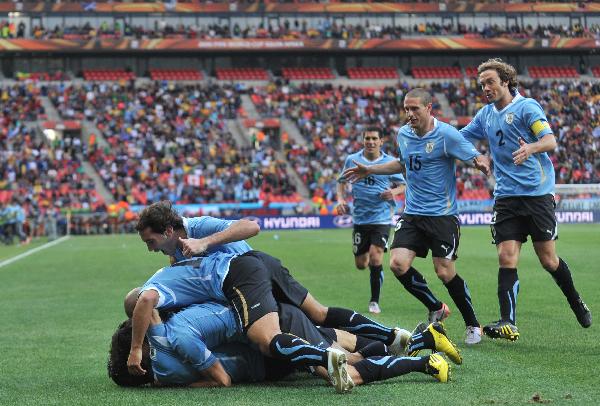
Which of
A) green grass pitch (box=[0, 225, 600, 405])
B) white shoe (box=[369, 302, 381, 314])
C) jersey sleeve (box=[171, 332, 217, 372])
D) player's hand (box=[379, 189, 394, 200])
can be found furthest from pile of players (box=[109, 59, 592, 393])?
player's hand (box=[379, 189, 394, 200])

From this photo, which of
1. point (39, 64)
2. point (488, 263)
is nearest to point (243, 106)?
point (39, 64)

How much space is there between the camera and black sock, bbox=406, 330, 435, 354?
745 centimetres

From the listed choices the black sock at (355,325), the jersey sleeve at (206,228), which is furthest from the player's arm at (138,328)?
the black sock at (355,325)

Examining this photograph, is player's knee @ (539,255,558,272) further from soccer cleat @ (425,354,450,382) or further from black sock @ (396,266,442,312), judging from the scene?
soccer cleat @ (425,354,450,382)

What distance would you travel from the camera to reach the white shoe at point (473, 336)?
8.92 meters

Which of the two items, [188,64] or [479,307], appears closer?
[479,307]

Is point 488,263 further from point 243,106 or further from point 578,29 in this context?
point 578,29

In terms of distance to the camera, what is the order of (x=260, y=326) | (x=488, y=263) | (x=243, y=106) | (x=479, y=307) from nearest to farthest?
1. (x=260, y=326)
2. (x=479, y=307)
3. (x=488, y=263)
4. (x=243, y=106)

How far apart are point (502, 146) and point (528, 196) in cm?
54

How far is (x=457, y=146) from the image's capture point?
9.46 meters

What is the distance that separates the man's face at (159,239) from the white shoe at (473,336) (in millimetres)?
3194

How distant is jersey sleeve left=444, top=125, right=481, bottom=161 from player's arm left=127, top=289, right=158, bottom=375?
389 cm

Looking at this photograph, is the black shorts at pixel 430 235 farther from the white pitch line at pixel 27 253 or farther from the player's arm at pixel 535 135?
the white pitch line at pixel 27 253

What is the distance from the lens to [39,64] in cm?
6172
